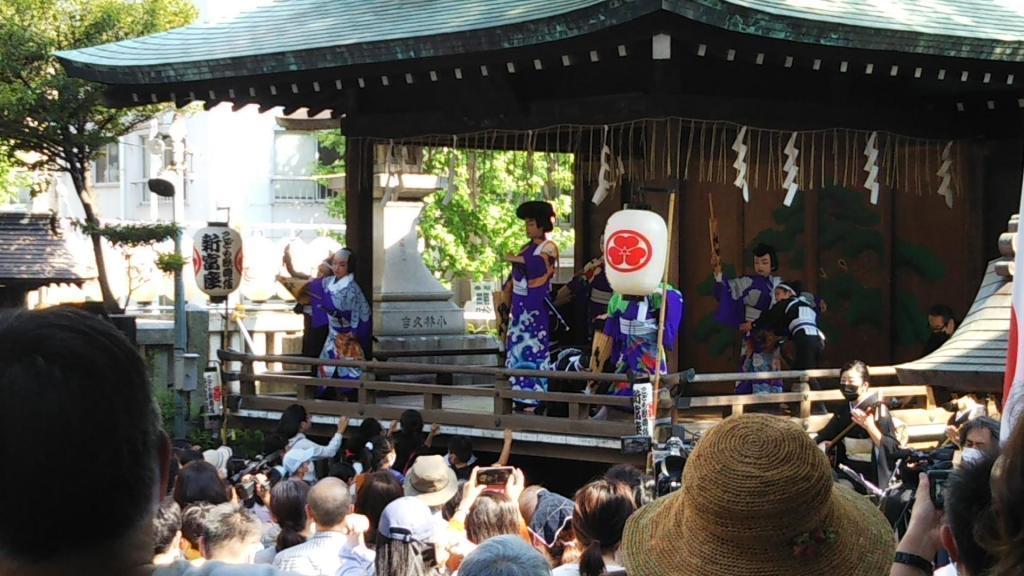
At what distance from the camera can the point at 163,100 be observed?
1169cm

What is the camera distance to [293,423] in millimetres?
9688

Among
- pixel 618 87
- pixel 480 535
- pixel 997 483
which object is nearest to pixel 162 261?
pixel 618 87

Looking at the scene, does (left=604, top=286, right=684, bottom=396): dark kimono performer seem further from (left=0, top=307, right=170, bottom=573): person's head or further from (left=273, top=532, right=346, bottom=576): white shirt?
(left=0, top=307, right=170, bottom=573): person's head

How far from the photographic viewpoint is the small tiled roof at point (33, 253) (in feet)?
43.7

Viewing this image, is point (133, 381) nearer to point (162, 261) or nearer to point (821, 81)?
point (821, 81)

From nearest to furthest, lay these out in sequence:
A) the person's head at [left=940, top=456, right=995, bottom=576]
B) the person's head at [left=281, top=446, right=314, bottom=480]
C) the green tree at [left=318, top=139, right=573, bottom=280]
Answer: the person's head at [left=940, top=456, right=995, bottom=576]
the person's head at [left=281, top=446, right=314, bottom=480]
the green tree at [left=318, top=139, right=573, bottom=280]

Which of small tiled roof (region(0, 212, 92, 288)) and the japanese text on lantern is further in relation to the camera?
small tiled roof (region(0, 212, 92, 288))

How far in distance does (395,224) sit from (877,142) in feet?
17.2

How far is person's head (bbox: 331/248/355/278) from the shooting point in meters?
11.5

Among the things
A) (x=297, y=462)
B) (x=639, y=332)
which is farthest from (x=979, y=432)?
(x=639, y=332)

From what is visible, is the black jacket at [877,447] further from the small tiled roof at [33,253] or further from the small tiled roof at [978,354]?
the small tiled roof at [33,253]

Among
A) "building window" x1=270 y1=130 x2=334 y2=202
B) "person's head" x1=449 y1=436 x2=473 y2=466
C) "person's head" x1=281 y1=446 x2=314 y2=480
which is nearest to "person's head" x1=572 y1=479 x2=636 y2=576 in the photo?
"person's head" x1=449 y1=436 x2=473 y2=466

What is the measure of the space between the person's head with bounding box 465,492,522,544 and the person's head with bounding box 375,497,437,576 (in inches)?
8.6

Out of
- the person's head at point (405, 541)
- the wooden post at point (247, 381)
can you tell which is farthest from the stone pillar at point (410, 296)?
the person's head at point (405, 541)
